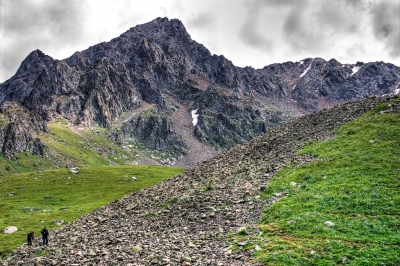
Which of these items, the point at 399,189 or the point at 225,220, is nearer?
the point at 399,189

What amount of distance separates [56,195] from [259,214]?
95878 mm

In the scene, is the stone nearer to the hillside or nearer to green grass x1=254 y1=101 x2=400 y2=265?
the hillside

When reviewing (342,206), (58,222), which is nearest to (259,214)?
(342,206)

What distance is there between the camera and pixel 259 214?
88.2 ft

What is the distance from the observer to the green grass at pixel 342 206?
727 inches

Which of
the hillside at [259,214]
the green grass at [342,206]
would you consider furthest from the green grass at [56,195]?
the green grass at [342,206]

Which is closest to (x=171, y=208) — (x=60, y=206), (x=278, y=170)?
(x=278, y=170)

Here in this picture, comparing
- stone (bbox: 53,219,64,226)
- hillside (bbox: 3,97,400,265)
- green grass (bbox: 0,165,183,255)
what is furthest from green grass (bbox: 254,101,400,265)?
stone (bbox: 53,219,64,226)

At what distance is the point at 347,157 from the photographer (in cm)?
3353

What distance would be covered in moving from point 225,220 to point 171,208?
1000 centimetres

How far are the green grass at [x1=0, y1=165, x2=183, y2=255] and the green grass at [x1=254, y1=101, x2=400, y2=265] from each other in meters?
44.7

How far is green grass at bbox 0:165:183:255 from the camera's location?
68.9 meters

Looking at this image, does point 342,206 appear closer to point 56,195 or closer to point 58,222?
point 58,222

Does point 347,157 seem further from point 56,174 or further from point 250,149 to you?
point 56,174
